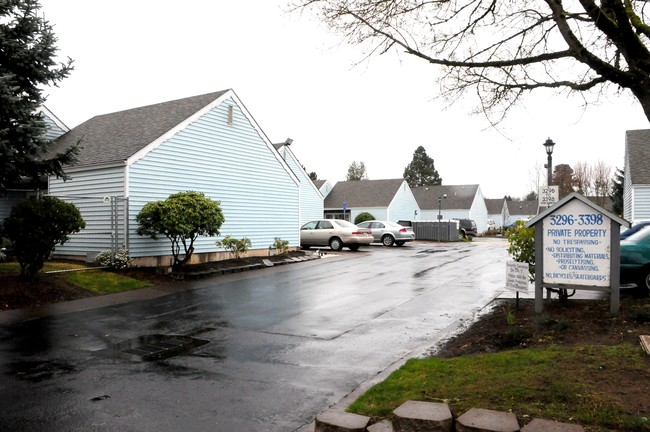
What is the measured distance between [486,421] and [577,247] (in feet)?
16.8

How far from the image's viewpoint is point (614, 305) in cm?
743

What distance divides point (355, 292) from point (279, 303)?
7.26ft

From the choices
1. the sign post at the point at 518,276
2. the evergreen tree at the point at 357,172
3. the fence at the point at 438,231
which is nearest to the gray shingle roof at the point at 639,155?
the fence at the point at 438,231

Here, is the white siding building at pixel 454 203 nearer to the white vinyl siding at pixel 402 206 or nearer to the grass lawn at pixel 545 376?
the white vinyl siding at pixel 402 206

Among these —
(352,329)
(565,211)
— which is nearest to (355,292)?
(352,329)

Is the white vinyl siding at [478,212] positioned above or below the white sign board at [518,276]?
above

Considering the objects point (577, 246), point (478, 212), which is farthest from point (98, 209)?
point (478, 212)

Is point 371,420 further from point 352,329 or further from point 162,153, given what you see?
→ point 162,153

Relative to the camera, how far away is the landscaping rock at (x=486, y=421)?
3.67 m

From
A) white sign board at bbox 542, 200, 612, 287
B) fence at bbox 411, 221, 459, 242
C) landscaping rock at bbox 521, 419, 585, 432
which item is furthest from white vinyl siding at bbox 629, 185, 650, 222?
landscaping rock at bbox 521, 419, 585, 432

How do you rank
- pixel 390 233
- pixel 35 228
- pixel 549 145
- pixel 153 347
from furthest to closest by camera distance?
pixel 390 233, pixel 549 145, pixel 35 228, pixel 153 347

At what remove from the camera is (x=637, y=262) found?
1029 cm

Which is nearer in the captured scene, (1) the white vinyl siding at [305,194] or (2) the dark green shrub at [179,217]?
(2) the dark green shrub at [179,217]

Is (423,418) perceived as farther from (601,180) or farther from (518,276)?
(601,180)
